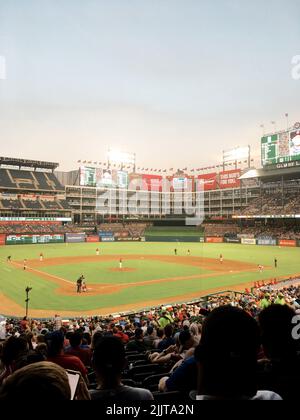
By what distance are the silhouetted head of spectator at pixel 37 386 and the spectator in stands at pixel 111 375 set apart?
985mm

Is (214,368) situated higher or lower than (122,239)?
higher

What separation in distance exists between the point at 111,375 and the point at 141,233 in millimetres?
83123

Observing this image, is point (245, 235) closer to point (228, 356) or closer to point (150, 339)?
point (150, 339)

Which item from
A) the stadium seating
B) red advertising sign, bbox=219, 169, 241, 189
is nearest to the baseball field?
the stadium seating

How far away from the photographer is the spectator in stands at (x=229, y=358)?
1.93 meters

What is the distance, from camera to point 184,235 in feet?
260

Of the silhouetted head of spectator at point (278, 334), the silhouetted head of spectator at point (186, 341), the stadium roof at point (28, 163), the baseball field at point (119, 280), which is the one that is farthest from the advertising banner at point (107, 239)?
the silhouetted head of spectator at point (278, 334)

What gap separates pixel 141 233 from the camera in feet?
282

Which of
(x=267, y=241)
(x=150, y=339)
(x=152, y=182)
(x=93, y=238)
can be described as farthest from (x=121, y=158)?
(x=150, y=339)

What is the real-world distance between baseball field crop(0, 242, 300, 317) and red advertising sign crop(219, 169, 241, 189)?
55.1m

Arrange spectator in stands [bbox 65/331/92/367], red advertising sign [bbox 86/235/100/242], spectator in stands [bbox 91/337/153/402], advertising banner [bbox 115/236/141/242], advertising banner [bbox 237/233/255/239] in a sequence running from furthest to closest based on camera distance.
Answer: advertising banner [bbox 115/236/141/242] < red advertising sign [bbox 86/235/100/242] < advertising banner [bbox 237/233/255/239] < spectator in stands [bbox 65/331/92/367] < spectator in stands [bbox 91/337/153/402]

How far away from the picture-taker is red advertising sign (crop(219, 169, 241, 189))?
9862cm

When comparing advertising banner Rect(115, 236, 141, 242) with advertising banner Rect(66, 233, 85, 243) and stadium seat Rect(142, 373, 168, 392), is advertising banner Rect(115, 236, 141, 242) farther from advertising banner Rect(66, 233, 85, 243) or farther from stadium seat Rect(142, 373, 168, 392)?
stadium seat Rect(142, 373, 168, 392)
